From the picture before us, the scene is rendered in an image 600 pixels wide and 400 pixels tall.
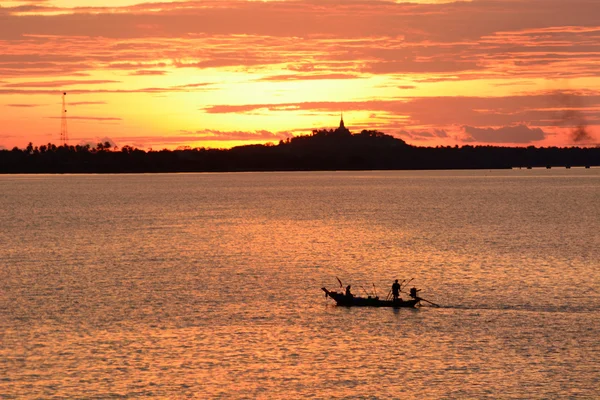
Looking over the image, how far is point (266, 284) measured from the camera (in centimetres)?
8738

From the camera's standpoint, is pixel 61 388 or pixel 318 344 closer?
pixel 61 388

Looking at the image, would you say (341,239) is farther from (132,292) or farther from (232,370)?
(232,370)

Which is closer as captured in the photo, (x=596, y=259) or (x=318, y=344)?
(x=318, y=344)

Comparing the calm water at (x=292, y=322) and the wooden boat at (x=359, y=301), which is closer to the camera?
the calm water at (x=292, y=322)

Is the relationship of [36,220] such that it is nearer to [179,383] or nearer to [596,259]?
[596,259]

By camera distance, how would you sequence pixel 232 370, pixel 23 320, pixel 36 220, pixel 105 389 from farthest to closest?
1. pixel 36 220
2. pixel 23 320
3. pixel 232 370
4. pixel 105 389

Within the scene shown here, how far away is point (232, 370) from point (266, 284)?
34463mm

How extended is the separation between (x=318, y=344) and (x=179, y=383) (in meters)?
12.4

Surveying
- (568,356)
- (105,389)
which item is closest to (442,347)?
(568,356)

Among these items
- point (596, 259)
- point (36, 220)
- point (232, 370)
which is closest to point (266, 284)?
point (232, 370)

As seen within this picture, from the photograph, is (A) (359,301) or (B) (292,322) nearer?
(B) (292,322)

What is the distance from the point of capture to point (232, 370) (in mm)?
52969

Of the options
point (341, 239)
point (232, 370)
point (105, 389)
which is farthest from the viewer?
point (341, 239)

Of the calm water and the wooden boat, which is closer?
the calm water
